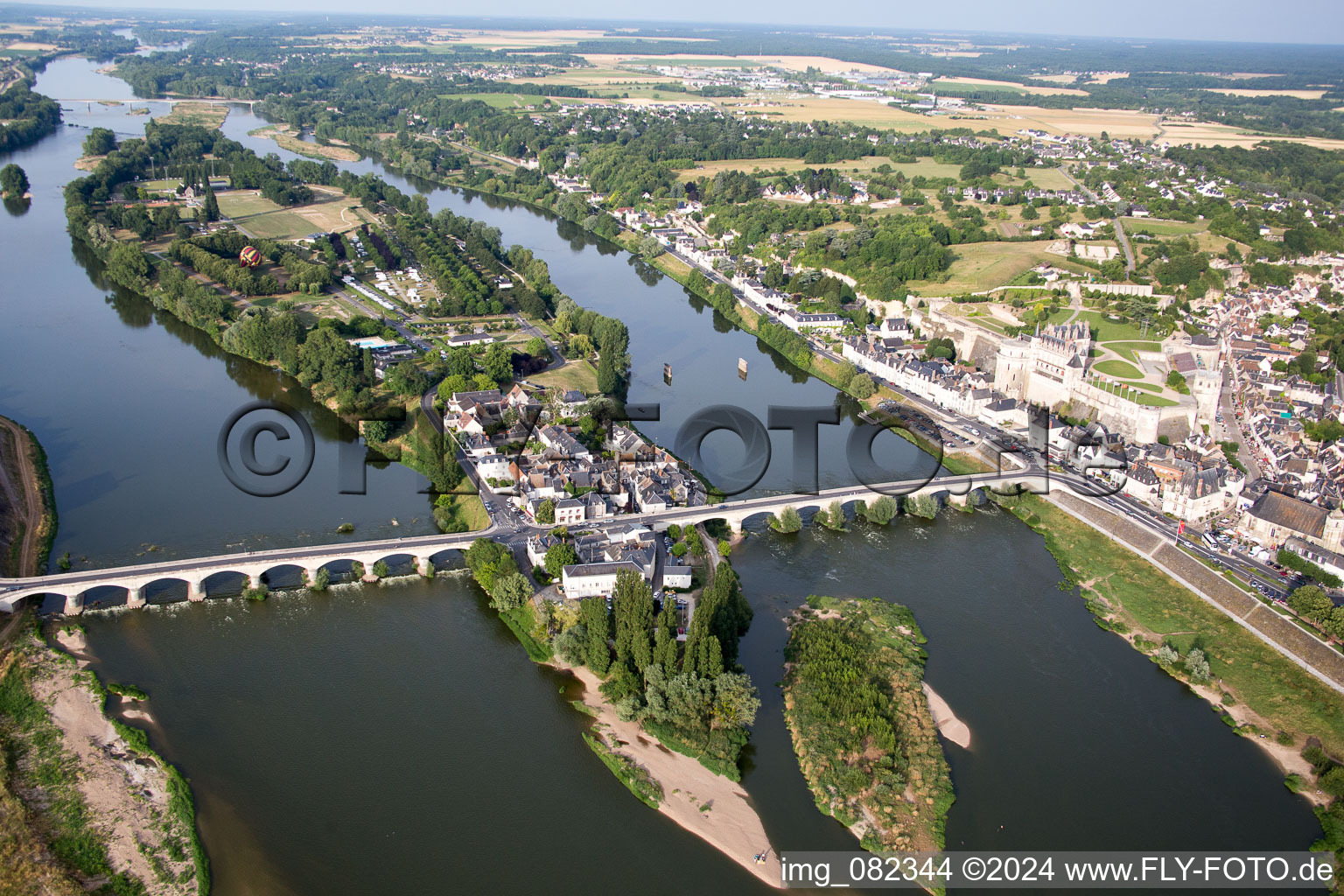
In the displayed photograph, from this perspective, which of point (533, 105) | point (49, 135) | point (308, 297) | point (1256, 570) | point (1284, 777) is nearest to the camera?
point (1284, 777)

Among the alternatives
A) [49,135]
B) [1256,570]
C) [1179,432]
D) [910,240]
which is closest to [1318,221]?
[910,240]

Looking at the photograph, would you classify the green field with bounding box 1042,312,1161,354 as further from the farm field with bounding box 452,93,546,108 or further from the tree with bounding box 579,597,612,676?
the farm field with bounding box 452,93,546,108

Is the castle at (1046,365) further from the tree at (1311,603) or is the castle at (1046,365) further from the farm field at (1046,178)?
the farm field at (1046,178)

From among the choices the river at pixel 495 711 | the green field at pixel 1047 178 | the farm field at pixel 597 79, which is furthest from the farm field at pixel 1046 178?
the farm field at pixel 597 79

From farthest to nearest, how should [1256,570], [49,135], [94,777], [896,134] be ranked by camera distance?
[896,134]
[49,135]
[1256,570]
[94,777]

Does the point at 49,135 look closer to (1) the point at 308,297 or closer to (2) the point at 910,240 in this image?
(1) the point at 308,297

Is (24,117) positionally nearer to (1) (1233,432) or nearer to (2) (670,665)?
(2) (670,665)

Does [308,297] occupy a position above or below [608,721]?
above

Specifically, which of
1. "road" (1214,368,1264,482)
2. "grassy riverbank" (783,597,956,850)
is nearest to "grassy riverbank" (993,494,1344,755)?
"grassy riverbank" (783,597,956,850)

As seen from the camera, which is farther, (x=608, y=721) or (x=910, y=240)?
(x=910, y=240)
